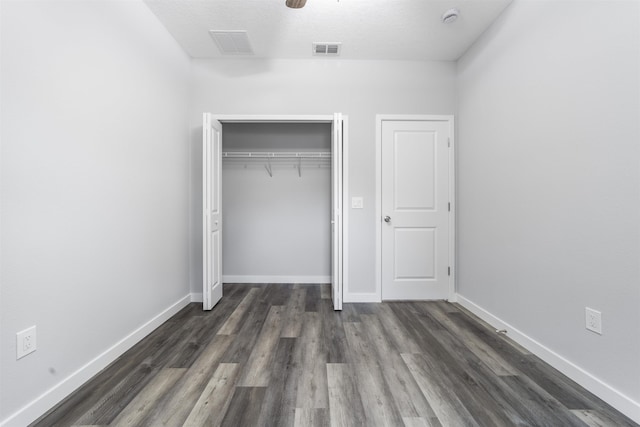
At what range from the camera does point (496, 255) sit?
2564 mm

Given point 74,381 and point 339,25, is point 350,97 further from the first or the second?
point 74,381

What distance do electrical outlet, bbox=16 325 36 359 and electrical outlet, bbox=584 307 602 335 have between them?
3.05 metres

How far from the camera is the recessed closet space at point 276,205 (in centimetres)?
398

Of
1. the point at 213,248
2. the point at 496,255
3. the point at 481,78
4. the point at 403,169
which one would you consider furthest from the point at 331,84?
the point at 496,255

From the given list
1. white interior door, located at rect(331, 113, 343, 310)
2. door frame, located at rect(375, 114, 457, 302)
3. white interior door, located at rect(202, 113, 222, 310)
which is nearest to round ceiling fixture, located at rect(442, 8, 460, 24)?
door frame, located at rect(375, 114, 457, 302)

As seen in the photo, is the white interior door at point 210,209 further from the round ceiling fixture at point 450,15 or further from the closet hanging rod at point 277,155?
the round ceiling fixture at point 450,15

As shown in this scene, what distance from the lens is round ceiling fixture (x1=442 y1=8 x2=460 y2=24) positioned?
2.45m

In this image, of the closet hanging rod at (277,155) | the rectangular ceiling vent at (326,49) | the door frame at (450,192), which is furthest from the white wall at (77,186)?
the door frame at (450,192)

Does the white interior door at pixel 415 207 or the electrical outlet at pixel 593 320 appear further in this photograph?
the white interior door at pixel 415 207

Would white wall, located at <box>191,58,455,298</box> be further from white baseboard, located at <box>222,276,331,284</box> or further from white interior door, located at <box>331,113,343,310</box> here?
white baseboard, located at <box>222,276,331,284</box>

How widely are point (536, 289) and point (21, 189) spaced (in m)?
3.21

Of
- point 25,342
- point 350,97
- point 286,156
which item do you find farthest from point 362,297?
point 25,342

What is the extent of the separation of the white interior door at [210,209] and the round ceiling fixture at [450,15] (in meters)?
2.37

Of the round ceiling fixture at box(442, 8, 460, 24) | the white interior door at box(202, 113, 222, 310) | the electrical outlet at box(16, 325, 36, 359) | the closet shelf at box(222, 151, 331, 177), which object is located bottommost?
the electrical outlet at box(16, 325, 36, 359)
